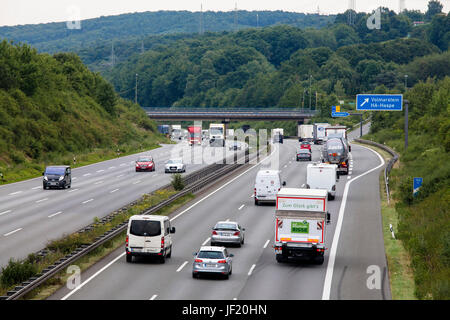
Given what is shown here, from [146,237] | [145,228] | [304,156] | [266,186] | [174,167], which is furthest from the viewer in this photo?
[304,156]

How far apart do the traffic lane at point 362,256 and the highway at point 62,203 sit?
14300mm

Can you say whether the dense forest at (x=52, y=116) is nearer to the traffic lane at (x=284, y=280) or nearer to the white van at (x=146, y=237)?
the white van at (x=146, y=237)

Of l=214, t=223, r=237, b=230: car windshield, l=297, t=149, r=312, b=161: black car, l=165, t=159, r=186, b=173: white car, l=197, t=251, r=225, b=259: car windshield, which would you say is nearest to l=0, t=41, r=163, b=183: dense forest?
l=165, t=159, r=186, b=173: white car

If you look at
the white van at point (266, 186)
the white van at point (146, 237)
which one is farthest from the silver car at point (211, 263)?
the white van at point (266, 186)

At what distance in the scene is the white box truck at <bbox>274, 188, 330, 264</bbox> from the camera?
31203 mm

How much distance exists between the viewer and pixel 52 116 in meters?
95.0

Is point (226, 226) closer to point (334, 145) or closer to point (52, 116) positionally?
point (334, 145)

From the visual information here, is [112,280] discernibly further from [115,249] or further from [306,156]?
[306,156]

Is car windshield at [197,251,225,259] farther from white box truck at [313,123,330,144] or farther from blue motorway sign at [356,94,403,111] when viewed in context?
white box truck at [313,123,330,144]

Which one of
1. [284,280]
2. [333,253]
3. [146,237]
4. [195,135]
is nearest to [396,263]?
[333,253]

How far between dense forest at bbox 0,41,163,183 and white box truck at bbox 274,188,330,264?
37803 mm

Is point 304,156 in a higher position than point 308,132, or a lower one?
higher

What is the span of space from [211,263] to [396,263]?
938 cm
